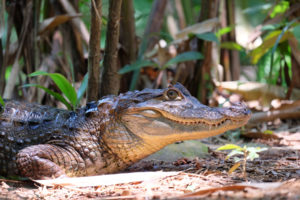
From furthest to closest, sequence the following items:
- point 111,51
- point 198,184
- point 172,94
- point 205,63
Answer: point 205,63, point 111,51, point 172,94, point 198,184

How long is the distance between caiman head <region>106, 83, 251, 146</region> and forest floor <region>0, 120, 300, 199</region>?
1.14 feet

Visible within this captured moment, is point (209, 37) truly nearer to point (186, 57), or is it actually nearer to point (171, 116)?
point (186, 57)

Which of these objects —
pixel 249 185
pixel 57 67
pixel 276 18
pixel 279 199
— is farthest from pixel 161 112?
pixel 276 18

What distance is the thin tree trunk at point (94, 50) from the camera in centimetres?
343

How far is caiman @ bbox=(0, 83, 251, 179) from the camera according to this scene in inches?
115

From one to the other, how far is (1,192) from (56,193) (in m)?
0.39

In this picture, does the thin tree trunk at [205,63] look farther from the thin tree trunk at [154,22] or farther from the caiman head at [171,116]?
the caiman head at [171,116]

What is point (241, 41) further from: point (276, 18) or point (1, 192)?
point (1, 192)

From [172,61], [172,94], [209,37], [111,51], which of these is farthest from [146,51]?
[172,94]

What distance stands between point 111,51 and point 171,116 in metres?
1.15

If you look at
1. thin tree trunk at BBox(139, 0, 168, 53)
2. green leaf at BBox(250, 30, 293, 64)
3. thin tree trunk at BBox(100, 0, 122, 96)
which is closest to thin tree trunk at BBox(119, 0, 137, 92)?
thin tree trunk at BBox(139, 0, 168, 53)

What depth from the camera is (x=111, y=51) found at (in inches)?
145

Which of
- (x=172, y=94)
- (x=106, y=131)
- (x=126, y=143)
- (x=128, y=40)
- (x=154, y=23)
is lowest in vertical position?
(x=126, y=143)

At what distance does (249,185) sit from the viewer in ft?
6.82
